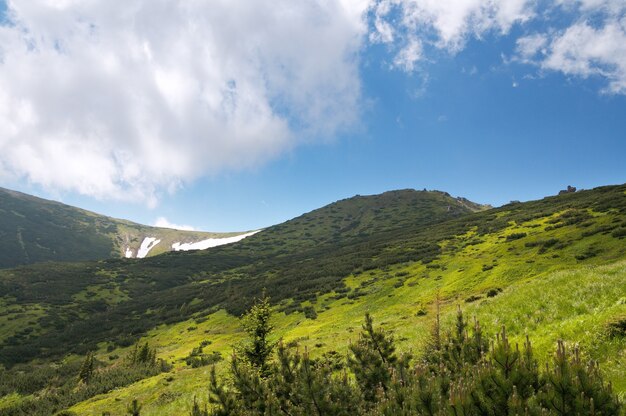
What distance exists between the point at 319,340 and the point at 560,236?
3536 centimetres

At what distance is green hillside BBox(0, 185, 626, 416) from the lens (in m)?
18.1

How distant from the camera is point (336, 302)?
5081 cm

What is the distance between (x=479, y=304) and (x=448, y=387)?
18.8 meters

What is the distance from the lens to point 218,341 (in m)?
47.0

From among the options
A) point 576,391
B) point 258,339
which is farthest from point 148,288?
point 576,391

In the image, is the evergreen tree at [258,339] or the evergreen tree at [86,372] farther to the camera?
the evergreen tree at [86,372]

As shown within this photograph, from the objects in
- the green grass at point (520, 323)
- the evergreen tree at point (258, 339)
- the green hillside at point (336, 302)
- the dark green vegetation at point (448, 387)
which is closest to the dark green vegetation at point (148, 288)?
the green hillside at point (336, 302)

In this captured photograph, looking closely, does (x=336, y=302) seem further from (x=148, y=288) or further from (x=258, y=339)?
(x=148, y=288)

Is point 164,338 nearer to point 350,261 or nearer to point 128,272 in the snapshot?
point 350,261

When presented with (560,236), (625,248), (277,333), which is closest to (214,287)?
(277,333)

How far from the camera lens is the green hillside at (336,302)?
18062 millimetres

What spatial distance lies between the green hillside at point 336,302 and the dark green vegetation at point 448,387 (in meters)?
5.23

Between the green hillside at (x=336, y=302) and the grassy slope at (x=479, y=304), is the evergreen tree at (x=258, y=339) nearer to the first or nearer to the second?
the green hillside at (x=336, y=302)

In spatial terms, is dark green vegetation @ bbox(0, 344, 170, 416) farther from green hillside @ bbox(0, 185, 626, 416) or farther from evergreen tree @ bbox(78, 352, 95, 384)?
green hillside @ bbox(0, 185, 626, 416)
